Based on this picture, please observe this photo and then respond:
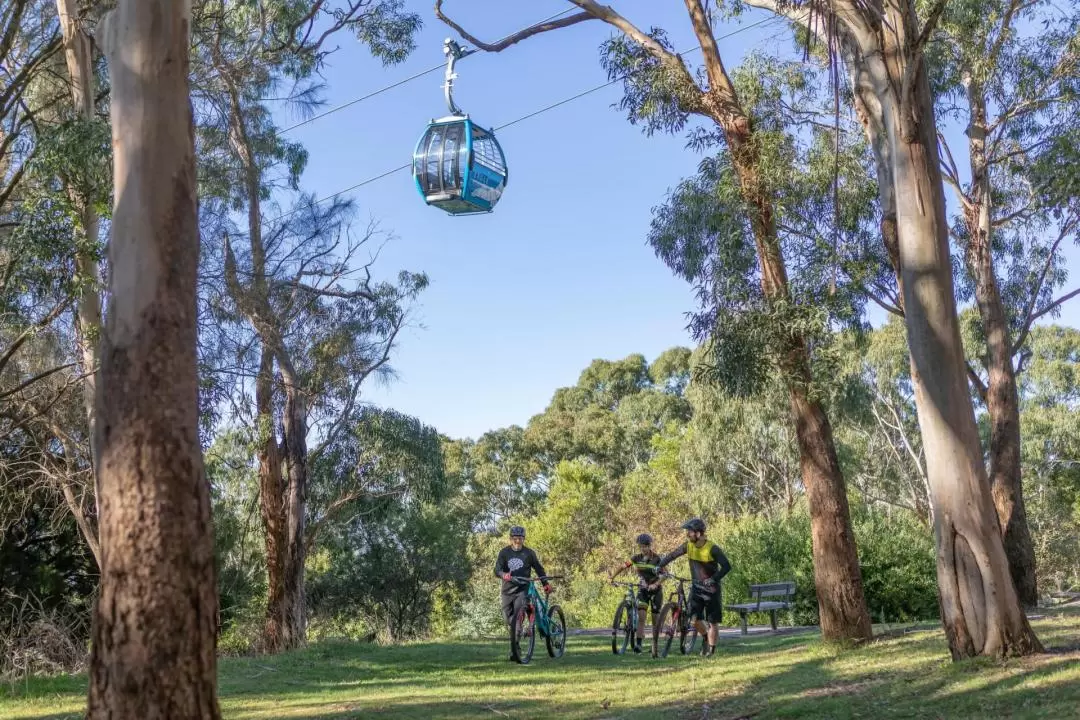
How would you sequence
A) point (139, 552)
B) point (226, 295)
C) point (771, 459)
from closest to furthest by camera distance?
point (139, 552) < point (226, 295) < point (771, 459)

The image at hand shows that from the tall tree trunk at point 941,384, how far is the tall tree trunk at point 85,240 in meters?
8.59

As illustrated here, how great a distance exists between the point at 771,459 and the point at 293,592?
20274mm

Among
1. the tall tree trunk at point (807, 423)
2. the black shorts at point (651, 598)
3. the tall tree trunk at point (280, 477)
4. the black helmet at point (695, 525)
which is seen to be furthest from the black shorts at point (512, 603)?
the tall tree trunk at point (280, 477)

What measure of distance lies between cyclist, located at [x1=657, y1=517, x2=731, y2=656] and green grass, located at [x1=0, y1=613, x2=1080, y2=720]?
42 centimetres

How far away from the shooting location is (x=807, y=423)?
11875 millimetres

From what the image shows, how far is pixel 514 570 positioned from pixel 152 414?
7.47 m

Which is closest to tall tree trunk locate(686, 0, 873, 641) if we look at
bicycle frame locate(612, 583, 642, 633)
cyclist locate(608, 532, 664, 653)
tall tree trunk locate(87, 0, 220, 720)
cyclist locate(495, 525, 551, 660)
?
cyclist locate(608, 532, 664, 653)

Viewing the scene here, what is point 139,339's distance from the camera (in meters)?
5.72

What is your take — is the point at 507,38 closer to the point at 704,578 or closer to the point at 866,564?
the point at 704,578

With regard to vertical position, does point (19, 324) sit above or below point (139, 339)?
above

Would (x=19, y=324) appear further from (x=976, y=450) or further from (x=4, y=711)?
(x=976, y=450)

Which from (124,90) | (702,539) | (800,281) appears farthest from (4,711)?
(800,281)

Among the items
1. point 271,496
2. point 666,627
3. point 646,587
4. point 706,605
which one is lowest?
point 666,627

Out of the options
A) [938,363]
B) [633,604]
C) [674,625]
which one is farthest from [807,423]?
[938,363]
